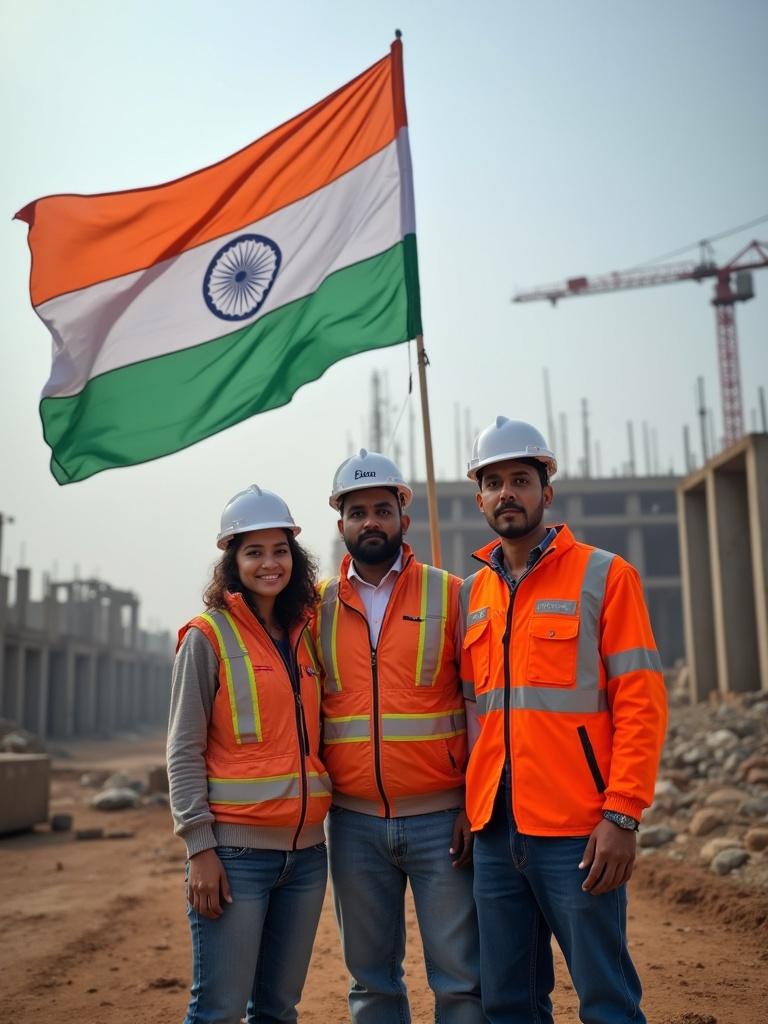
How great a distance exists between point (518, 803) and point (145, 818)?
471 inches

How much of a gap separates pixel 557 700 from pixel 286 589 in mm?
1315

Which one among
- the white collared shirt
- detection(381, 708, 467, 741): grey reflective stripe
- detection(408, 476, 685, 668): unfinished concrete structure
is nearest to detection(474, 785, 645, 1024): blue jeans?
detection(381, 708, 467, 741): grey reflective stripe

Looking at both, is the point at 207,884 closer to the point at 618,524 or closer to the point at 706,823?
the point at 706,823

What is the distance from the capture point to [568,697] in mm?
3477

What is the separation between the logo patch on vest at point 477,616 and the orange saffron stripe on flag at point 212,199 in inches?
141

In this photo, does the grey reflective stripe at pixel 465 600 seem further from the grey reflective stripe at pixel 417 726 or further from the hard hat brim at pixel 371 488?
the hard hat brim at pixel 371 488

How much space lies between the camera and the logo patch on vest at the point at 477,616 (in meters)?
3.82

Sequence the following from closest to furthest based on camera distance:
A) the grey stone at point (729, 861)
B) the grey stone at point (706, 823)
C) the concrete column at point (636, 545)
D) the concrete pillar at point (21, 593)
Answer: the grey stone at point (729, 861), the grey stone at point (706, 823), the concrete pillar at point (21, 593), the concrete column at point (636, 545)

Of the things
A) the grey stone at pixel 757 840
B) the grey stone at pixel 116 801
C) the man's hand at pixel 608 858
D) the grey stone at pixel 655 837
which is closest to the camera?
the man's hand at pixel 608 858

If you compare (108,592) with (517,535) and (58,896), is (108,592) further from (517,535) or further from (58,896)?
(517,535)

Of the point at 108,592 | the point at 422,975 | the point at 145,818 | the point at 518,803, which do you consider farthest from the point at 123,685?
the point at 518,803

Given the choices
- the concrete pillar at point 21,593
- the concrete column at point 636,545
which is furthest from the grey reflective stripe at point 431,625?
the concrete column at point 636,545

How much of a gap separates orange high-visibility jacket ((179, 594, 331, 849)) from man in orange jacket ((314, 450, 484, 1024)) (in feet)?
0.60

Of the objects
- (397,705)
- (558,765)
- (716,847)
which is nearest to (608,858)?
(558,765)
